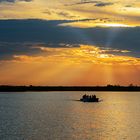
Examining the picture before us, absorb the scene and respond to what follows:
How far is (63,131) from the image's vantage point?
89062mm

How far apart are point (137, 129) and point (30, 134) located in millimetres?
23155

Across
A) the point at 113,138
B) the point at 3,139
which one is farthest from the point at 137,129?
the point at 3,139

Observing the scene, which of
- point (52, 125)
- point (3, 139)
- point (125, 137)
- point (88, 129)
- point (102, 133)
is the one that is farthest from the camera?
point (52, 125)

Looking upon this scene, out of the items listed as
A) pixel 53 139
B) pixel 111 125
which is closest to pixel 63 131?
pixel 53 139

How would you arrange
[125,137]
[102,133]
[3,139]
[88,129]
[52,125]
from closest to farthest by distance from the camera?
[3,139] < [125,137] < [102,133] < [88,129] < [52,125]

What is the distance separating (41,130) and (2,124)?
47.2 feet

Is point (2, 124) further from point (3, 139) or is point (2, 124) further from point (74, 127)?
point (3, 139)

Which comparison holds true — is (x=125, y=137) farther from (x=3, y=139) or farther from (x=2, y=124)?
(x=2, y=124)

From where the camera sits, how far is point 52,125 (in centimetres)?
10075

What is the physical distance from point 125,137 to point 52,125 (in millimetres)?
22486

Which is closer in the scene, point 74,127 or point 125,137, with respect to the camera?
point 125,137

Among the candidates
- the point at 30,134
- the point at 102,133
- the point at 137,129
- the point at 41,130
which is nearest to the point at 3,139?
the point at 30,134

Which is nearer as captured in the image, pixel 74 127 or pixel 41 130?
pixel 41 130

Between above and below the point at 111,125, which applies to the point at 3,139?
below
